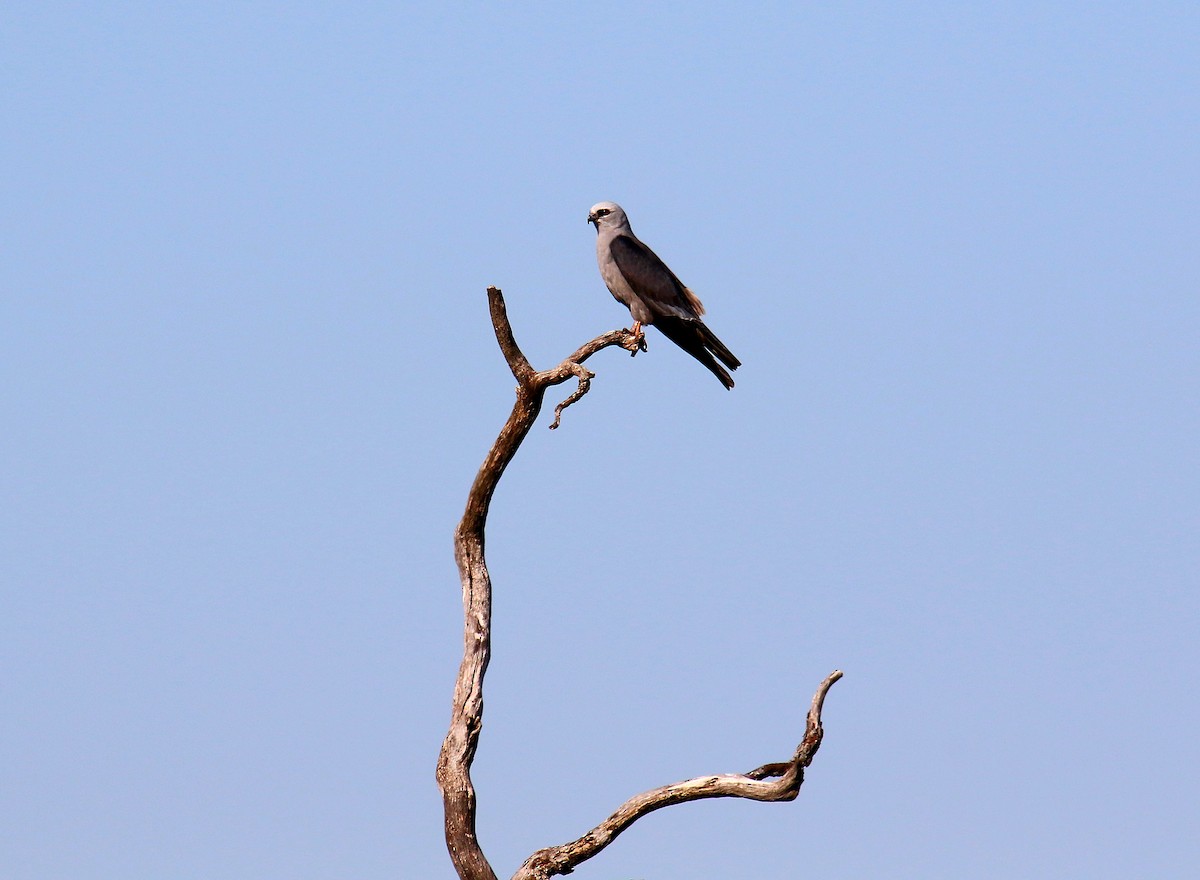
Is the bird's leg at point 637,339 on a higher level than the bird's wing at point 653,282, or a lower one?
lower

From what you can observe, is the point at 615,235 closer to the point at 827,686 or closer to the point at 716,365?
the point at 716,365

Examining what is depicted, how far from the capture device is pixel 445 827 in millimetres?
10484

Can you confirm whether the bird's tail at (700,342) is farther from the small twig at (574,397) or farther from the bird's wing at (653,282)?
the small twig at (574,397)

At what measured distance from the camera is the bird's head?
13.1 m

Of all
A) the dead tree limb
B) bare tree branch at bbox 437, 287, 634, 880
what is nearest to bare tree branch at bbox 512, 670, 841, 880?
the dead tree limb

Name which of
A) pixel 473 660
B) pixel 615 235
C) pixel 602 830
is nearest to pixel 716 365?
pixel 615 235

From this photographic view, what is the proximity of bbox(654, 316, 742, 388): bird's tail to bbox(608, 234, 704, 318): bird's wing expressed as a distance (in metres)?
0.12

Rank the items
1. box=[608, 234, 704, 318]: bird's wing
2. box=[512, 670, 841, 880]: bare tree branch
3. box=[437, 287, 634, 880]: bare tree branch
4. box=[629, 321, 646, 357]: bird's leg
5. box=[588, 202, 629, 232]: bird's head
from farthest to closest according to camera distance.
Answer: box=[588, 202, 629, 232]: bird's head → box=[608, 234, 704, 318]: bird's wing → box=[629, 321, 646, 357]: bird's leg → box=[437, 287, 634, 880]: bare tree branch → box=[512, 670, 841, 880]: bare tree branch

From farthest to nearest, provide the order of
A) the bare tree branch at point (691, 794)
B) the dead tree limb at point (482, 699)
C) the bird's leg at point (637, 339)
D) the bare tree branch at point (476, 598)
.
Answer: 1. the bird's leg at point (637, 339)
2. the bare tree branch at point (476, 598)
3. the dead tree limb at point (482, 699)
4. the bare tree branch at point (691, 794)

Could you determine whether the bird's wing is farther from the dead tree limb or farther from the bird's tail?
the dead tree limb

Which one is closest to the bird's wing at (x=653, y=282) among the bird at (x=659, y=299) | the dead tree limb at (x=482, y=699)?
the bird at (x=659, y=299)

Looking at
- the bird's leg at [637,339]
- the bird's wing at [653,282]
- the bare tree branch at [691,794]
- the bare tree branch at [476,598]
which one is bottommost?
the bare tree branch at [691,794]

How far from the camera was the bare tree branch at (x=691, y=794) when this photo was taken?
31.1ft

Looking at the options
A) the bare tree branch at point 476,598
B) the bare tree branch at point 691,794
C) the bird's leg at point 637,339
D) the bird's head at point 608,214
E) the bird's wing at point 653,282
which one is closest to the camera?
the bare tree branch at point 691,794
